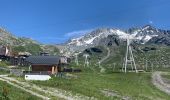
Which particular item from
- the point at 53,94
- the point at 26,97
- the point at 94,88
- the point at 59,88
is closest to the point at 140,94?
the point at 94,88

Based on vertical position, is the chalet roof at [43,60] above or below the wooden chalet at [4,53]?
below

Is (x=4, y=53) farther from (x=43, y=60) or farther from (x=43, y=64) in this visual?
(x=43, y=64)

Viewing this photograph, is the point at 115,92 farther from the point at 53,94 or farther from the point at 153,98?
the point at 53,94

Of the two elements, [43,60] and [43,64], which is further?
[43,60]

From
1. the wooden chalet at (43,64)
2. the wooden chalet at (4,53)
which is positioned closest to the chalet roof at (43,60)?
the wooden chalet at (43,64)

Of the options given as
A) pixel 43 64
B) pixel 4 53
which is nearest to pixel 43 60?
pixel 43 64

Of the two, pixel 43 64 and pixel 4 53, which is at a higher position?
pixel 4 53

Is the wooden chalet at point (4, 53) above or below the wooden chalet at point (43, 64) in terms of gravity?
above

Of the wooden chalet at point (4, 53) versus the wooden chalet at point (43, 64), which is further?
the wooden chalet at point (4, 53)

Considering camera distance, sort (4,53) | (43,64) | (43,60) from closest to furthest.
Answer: (43,64) → (43,60) → (4,53)

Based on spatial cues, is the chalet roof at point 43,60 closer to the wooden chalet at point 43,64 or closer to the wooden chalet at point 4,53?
the wooden chalet at point 43,64

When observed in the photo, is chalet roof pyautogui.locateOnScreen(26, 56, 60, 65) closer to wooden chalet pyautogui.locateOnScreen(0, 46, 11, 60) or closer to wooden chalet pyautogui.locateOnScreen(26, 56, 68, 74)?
wooden chalet pyautogui.locateOnScreen(26, 56, 68, 74)

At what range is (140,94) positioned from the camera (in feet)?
293

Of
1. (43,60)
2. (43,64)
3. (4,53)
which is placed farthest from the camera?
(4,53)
